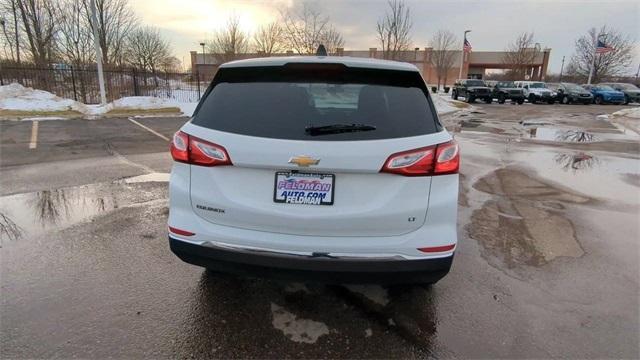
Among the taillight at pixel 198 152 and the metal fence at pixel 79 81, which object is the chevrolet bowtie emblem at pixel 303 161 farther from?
the metal fence at pixel 79 81

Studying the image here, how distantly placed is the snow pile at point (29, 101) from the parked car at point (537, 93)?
3211cm

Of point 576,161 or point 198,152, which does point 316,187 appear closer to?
point 198,152

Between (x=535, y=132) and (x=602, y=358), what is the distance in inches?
530

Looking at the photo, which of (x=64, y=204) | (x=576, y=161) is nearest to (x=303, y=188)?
(x=64, y=204)

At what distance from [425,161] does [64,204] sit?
15.6ft

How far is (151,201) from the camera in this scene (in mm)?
5203

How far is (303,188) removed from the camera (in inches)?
91.2

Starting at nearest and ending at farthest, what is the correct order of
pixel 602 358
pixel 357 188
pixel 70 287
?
1. pixel 357 188
2. pixel 602 358
3. pixel 70 287

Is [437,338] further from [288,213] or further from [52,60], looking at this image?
[52,60]

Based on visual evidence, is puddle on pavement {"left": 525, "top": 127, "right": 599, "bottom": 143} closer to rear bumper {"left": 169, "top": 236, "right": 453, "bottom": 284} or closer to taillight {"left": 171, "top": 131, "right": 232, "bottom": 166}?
rear bumper {"left": 169, "top": 236, "right": 453, "bottom": 284}

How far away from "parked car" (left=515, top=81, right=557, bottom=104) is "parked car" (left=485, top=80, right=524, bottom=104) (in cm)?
88

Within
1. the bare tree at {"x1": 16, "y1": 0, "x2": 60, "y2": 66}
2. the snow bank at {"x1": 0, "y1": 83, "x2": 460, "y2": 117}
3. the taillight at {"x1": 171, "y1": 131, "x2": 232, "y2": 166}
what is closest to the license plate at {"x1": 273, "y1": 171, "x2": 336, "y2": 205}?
the taillight at {"x1": 171, "y1": 131, "x2": 232, "y2": 166}

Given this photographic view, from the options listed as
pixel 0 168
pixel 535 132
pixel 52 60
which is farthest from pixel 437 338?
pixel 52 60

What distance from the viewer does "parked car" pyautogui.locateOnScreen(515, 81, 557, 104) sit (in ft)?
106
